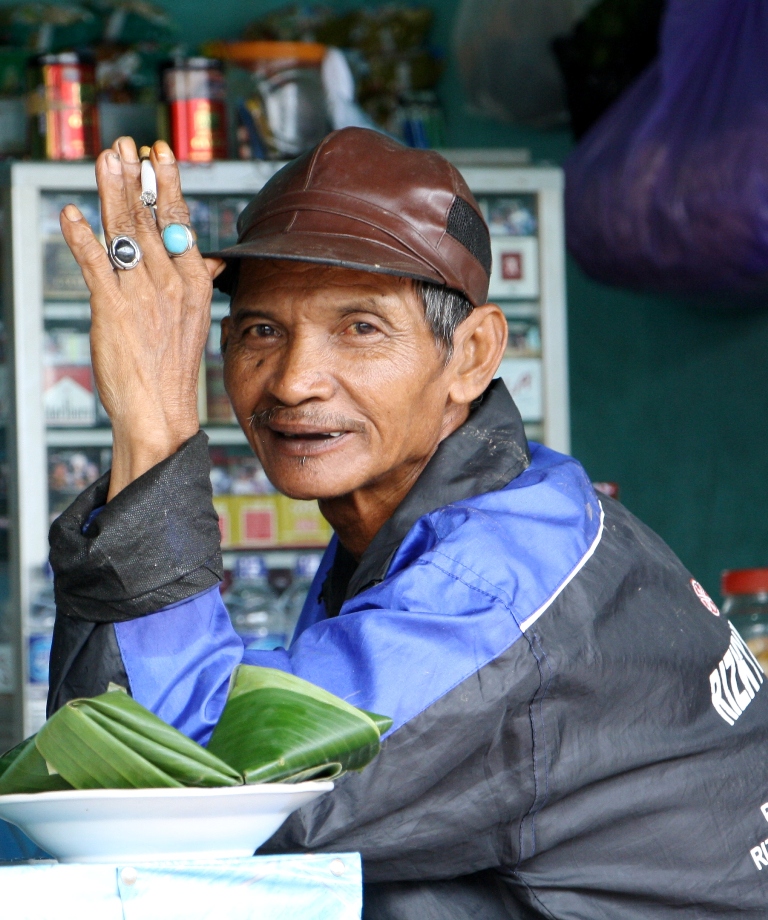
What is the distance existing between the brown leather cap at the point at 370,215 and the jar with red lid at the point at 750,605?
3.43 feet

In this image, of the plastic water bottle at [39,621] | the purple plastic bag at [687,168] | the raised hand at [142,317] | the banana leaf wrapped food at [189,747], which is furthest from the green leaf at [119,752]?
the plastic water bottle at [39,621]

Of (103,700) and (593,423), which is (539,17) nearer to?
(593,423)

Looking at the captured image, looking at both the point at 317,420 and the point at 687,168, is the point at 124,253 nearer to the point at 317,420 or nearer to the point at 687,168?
the point at 317,420

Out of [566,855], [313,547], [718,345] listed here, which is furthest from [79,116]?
[566,855]

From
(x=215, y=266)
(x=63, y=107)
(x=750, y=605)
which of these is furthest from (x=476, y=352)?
(x=63, y=107)

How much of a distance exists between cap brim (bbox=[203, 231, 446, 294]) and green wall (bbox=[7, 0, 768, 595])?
2.58 metres

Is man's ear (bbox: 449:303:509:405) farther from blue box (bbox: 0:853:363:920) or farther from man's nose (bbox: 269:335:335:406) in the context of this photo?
blue box (bbox: 0:853:363:920)

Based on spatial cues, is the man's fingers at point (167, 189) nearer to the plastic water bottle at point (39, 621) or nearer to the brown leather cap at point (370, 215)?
the brown leather cap at point (370, 215)

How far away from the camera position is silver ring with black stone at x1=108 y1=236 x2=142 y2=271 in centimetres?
114

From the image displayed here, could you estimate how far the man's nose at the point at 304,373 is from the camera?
130cm

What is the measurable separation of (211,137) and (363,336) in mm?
2036

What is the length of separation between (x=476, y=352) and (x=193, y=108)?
6.54ft

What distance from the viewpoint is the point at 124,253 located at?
1.14 m

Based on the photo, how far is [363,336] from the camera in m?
1.33
